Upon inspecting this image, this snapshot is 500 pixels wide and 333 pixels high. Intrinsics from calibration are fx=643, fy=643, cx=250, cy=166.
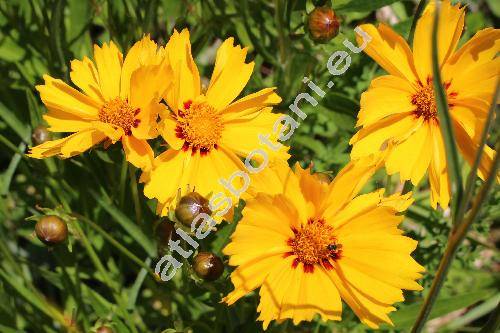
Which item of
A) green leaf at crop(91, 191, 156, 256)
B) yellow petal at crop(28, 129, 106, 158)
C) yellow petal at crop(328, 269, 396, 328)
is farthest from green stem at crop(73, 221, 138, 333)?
yellow petal at crop(328, 269, 396, 328)

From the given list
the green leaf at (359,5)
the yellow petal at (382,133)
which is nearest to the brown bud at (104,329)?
the yellow petal at (382,133)

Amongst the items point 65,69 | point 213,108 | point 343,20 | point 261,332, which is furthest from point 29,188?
point 343,20

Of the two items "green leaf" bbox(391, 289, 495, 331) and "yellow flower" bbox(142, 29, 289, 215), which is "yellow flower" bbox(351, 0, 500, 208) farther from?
"green leaf" bbox(391, 289, 495, 331)

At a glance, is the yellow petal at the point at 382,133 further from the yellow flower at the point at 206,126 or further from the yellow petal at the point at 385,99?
the yellow flower at the point at 206,126

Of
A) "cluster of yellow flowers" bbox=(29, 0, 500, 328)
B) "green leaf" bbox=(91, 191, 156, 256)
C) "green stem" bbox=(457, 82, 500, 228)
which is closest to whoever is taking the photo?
"green stem" bbox=(457, 82, 500, 228)

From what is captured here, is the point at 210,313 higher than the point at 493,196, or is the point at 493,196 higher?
the point at 493,196

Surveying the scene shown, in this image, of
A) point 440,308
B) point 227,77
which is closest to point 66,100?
point 227,77

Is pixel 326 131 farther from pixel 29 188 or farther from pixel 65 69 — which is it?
pixel 29 188

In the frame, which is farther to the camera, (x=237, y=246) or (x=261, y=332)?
(x=261, y=332)
